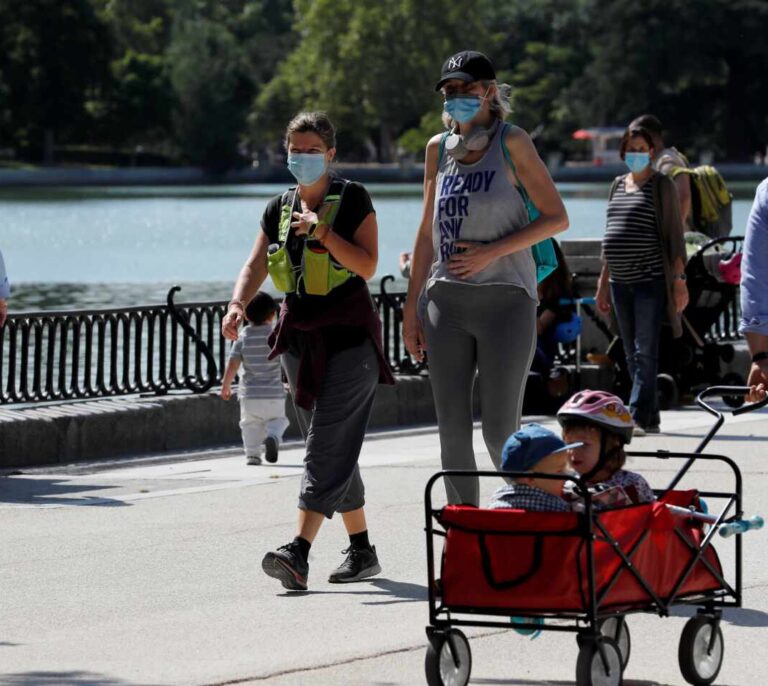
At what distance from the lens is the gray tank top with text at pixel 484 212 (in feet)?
23.1

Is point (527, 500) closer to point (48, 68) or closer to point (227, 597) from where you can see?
point (227, 597)

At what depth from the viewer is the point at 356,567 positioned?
7395mm

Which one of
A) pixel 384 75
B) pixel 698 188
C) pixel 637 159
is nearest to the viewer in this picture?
pixel 637 159

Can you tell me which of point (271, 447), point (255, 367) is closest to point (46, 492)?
point (271, 447)

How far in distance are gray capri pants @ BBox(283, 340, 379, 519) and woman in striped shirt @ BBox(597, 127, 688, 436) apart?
450 centimetres

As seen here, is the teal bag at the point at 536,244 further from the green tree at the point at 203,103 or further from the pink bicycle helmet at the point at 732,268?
the green tree at the point at 203,103

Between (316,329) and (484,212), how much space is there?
0.76m

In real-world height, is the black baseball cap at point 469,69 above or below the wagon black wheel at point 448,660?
above

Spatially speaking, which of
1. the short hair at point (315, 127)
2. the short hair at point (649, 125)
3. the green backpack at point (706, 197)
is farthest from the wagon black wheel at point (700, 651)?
the green backpack at point (706, 197)

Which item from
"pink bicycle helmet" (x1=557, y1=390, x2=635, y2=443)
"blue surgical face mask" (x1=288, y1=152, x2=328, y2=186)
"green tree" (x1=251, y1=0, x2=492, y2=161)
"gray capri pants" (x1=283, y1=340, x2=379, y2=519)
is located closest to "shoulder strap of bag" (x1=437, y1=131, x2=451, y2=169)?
"blue surgical face mask" (x1=288, y1=152, x2=328, y2=186)

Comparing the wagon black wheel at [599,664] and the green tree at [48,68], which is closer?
the wagon black wheel at [599,664]

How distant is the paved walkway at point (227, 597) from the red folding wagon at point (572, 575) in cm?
26

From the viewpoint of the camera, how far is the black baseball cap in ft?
22.9

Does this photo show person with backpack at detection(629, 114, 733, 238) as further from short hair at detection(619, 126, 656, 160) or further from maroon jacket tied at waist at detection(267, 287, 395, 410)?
maroon jacket tied at waist at detection(267, 287, 395, 410)
